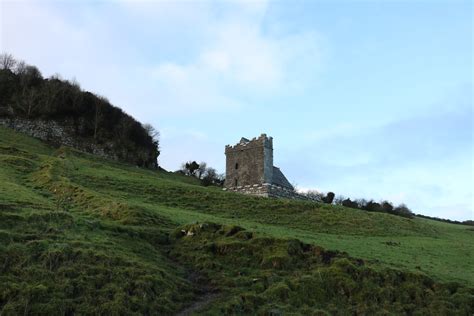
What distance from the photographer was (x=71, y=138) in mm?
74000

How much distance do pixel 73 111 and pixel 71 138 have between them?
676cm

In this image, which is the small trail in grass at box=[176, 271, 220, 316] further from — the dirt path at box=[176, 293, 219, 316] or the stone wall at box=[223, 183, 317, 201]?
the stone wall at box=[223, 183, 317, 201]

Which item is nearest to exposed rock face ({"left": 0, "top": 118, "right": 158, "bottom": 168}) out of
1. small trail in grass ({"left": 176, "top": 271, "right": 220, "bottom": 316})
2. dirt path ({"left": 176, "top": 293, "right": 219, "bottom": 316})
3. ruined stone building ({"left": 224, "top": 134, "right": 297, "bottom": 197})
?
ruined stone building ({"left": 224, "top": 134, "right": 297, "bottom": 197})

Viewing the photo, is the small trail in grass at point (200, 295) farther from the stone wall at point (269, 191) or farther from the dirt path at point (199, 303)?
the stone wall at point (269, 191)

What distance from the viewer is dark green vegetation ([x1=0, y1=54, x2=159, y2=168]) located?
245 feet

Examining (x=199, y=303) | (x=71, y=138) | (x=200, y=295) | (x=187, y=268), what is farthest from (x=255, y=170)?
(x=199, y=303)

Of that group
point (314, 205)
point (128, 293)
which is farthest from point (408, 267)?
point (314, 205)

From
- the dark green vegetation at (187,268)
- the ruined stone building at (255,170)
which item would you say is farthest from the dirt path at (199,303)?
the ruined stone building at (255,170)

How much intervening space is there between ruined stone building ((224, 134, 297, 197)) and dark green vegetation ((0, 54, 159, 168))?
2037 centimetres

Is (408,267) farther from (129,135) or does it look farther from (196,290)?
(129,135)

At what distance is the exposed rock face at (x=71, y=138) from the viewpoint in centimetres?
7119

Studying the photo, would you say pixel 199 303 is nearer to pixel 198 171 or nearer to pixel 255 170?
pixel 255 170

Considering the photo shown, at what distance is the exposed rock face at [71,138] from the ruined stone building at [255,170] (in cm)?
1966

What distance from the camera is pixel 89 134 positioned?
255 feet
